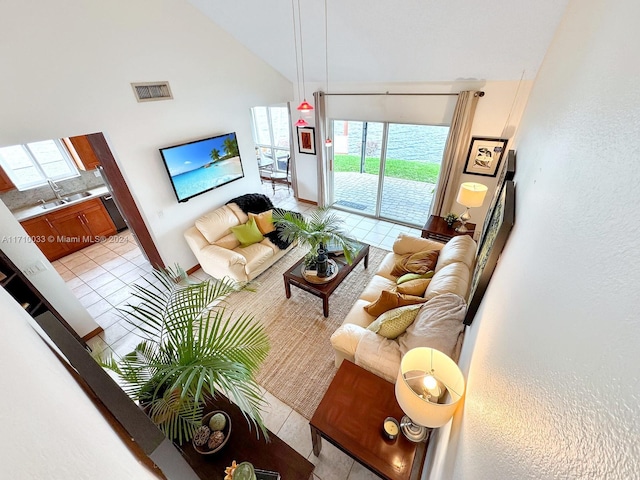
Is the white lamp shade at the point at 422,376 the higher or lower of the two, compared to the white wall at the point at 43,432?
lower

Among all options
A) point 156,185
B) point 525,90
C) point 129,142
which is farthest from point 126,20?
point 525,90

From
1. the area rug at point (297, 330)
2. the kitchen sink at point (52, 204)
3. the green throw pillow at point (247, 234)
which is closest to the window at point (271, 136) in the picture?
the green throw pillow at point (247, 234)

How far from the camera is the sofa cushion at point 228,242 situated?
12.6 ft

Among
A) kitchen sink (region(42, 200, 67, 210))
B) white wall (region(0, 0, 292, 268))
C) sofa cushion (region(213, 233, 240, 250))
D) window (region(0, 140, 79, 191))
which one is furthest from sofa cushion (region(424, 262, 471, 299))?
window (region(0, 140, 79, 191))

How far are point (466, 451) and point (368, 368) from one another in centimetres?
117

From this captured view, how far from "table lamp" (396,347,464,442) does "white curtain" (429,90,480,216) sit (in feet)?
10.7

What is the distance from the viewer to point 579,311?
466 mm

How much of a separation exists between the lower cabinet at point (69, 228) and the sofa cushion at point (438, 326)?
17.5ft

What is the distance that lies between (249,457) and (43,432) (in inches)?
56.6

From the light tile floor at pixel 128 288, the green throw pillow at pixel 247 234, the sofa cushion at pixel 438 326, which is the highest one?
the sofa cushion at pixel 438 326

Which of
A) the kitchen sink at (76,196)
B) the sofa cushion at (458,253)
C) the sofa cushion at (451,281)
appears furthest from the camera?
the kitchen sink at (76,196)

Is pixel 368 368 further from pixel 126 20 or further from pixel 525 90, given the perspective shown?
pixel 126 20

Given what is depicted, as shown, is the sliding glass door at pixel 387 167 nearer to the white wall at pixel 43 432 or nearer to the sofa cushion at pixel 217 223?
the sofa cushion at pixel 217 223

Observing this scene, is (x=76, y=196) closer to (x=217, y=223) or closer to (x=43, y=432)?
(x=217, y=223)
